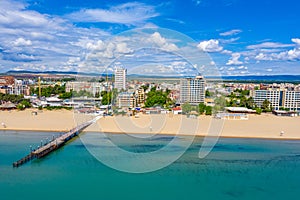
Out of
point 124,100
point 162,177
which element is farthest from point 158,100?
point 162,177

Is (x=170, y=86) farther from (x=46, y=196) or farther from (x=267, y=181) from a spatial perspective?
(x=46, y=196)

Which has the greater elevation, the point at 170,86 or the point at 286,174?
the point at 170,86

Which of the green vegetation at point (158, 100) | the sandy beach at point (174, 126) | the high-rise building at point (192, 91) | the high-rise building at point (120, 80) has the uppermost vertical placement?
the high-rise building at point (120, 80)

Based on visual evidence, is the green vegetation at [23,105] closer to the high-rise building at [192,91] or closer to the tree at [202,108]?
the high-rise building at [192,91]

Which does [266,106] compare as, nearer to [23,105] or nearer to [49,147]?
[49,147]

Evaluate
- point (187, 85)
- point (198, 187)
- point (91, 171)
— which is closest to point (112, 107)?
point (187, 85)

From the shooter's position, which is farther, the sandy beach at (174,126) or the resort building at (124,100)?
the resort building at (124,100)

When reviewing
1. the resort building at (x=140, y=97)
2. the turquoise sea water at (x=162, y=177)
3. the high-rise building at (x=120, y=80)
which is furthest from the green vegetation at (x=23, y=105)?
the turquoise sea water at (x=162, y=177)
